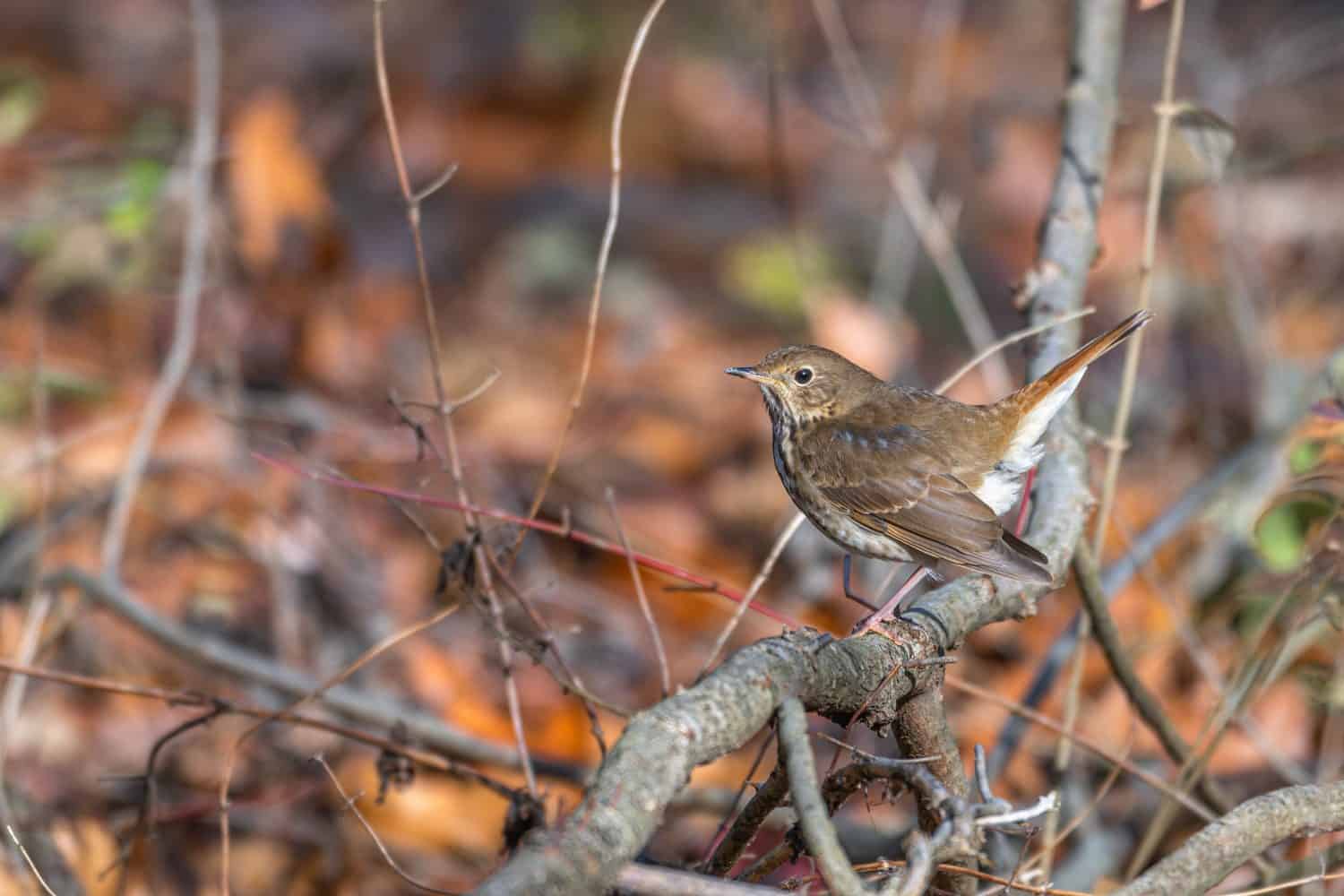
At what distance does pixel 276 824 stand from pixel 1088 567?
250 centimetres

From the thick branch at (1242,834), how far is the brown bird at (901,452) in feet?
2.69

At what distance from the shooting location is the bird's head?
385 cm


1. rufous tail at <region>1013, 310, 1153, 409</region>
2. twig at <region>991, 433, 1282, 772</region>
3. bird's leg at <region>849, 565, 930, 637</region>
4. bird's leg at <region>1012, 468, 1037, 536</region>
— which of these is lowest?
twig at <region>991, 433, 1282, 772</region>

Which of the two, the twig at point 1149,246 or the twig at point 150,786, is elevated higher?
the twig at point 1149,246

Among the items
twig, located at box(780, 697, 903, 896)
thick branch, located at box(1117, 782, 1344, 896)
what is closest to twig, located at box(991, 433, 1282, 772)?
thick branch, located at box(1117, 782, 1344, 896)

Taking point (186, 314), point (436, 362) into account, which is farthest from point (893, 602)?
point (186, 314)

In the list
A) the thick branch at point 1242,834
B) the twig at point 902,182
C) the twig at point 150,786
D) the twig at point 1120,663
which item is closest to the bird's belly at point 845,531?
the twig at point 1120,663

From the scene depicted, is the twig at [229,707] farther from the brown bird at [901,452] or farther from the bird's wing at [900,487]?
the bird's wing at [900,487]

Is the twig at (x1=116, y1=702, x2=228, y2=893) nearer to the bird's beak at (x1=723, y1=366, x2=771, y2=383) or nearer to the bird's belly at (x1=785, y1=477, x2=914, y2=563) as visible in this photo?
the bird's belly at (x1=785, y1=477, x2=914, y2=563)

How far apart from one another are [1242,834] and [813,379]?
6.14ft

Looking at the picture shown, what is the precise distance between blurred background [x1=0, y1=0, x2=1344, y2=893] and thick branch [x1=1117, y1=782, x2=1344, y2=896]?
29.0 inches

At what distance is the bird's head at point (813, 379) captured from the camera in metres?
3.85

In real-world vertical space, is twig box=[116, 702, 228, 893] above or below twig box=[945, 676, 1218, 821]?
below

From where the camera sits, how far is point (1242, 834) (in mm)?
2271
